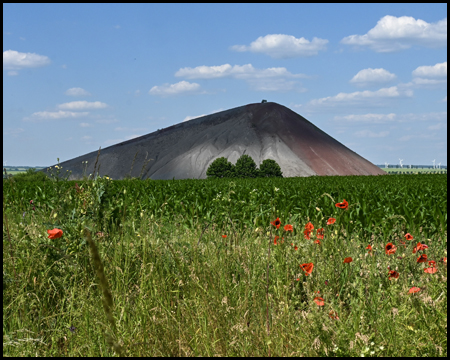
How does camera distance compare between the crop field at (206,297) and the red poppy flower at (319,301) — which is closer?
the crop field at (206,297)

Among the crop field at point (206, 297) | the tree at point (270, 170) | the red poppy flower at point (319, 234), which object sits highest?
the tree at point (270, 170)

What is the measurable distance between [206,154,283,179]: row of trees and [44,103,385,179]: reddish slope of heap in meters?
21.5

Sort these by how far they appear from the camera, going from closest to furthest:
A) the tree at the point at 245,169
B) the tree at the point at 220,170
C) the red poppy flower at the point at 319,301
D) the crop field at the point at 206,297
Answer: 1. the crop field at the point at 206,297
2. the red poppy flower at the point at 319,301
3. the tree at the point at 220,170
4. the tree at the point at 245,169

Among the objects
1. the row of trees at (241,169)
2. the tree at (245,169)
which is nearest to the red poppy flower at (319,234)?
the row of trees at (241,169)

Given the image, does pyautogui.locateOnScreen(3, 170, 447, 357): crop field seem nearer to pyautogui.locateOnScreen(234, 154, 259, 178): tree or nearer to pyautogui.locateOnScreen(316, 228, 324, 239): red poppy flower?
pyautogui.locateOnScreen(316, 228, 324, 239): red poppy flower

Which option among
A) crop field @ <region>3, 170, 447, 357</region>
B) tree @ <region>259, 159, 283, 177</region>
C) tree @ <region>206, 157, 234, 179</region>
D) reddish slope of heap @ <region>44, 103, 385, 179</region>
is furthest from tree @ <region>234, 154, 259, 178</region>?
crop field @ <region>3, 170, 447, 357</region>

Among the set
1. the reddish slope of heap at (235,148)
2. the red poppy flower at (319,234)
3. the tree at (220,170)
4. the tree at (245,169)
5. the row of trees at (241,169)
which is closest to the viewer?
the red poppy flower at (319,234)

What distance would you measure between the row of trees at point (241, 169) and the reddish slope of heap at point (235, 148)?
21538mm

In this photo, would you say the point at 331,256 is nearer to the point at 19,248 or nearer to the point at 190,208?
the point at 19,248

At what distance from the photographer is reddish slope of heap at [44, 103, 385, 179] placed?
3339 inches

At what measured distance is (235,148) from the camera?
87500 millimetres

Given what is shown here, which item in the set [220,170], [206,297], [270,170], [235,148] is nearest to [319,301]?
[206,297]

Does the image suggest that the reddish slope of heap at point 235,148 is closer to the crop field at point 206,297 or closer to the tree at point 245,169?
the tree at point 245,169

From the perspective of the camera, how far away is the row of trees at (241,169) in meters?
56.3
